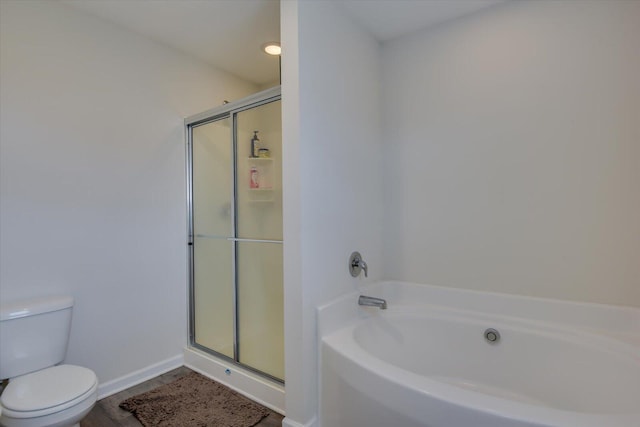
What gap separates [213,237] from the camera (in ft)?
8.22

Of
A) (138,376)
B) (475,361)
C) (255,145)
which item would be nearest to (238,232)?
(255,145)

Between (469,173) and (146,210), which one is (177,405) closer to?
(146,210)

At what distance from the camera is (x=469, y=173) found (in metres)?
2.01

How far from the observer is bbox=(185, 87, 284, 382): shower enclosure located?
7.06 ft

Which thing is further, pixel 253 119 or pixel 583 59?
pixel 253 119

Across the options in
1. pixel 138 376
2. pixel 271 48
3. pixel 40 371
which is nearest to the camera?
pixel 40 371

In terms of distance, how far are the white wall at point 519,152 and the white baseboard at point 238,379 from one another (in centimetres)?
114

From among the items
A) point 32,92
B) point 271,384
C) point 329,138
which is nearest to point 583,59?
point 329,138

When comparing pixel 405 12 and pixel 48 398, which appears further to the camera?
pixel 405 12

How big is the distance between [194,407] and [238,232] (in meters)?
1.13

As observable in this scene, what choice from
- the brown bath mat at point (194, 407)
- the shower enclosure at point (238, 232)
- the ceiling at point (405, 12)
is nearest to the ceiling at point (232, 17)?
the ceiling at point (405, 12)

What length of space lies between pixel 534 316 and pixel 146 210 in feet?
8.55

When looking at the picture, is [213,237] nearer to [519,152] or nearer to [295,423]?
[295,423]

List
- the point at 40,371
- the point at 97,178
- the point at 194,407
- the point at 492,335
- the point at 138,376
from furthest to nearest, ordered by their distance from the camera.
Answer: the point at 138,376 < the point at 97,178 < the point at 194,407 < the point at 492,335 < the point at 40,371
